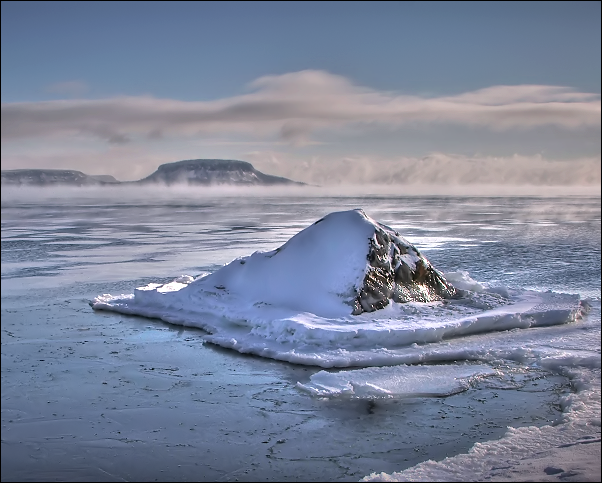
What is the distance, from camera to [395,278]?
1042 centimetres

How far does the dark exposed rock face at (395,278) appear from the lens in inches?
390

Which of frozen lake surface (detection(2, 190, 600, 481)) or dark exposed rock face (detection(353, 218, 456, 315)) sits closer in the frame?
frozen lake surface (detection(2, 190, 600, 481))

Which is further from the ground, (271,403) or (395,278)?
(395,278)

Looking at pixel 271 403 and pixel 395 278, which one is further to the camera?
pixel 395 278

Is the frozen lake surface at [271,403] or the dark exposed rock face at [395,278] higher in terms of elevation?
the dark exposed rock face at [395,278]

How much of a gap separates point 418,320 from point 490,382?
7.75ft

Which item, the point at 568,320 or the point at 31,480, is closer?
the point at 31,480

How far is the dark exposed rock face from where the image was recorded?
991 cm

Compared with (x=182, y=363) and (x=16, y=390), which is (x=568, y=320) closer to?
(x=182, y=363)

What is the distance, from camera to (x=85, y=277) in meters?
13.9

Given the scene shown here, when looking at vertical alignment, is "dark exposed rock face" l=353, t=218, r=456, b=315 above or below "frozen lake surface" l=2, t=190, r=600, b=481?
above

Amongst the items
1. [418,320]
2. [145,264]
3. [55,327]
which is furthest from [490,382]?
[145,264]

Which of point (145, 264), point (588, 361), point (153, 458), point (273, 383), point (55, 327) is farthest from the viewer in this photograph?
point (145, 264)

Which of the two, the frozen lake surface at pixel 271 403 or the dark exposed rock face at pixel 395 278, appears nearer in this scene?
the frozen lake surface at pixel 271 403
